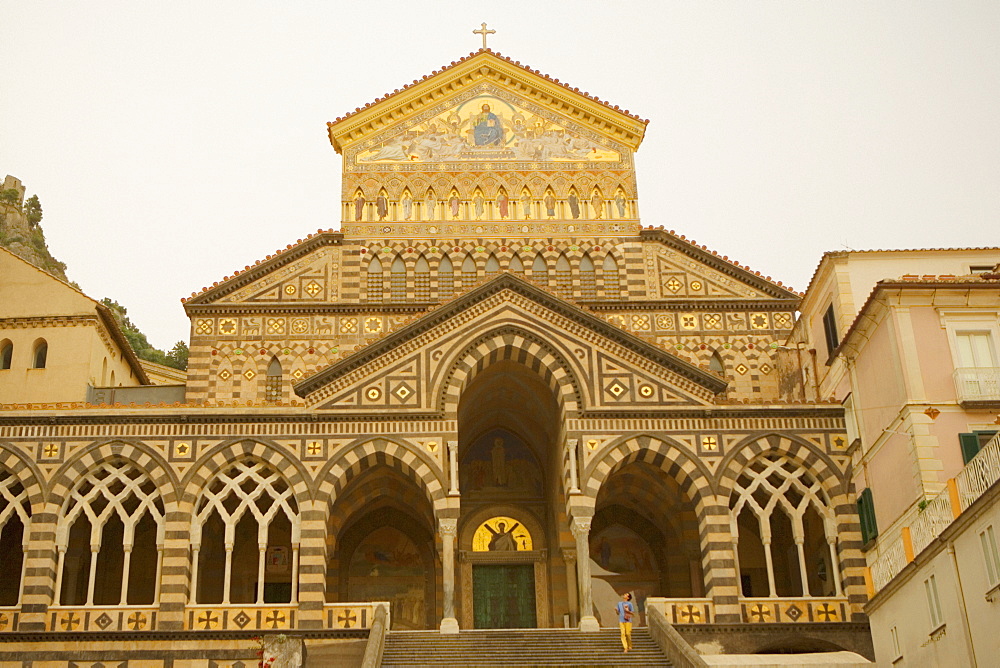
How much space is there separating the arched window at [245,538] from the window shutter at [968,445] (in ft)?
54.1

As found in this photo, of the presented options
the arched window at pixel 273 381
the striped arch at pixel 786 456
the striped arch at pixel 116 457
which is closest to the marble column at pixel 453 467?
the striped arch at pixel 786 456

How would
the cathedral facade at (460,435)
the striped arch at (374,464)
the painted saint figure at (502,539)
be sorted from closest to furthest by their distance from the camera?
the cathedral facade at (460,435) → the striped arch at (374,464) → the painted saint figure at (502,539)

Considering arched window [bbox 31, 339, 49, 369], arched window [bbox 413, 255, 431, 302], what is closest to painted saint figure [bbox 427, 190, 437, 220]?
arched window [bbox 413, 255, 431, 302]

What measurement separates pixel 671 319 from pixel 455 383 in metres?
9.74

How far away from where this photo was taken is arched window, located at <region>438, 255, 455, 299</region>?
3931 cm

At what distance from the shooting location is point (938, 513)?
970 inches

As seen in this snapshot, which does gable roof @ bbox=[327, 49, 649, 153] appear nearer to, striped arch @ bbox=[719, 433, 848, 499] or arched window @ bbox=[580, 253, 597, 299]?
arched window @ bbox=[580, 253, 597, 299]

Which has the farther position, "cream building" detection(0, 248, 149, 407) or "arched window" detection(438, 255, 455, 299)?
"arched window" detection(438, 255, 455, 299)

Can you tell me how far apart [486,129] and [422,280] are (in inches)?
246

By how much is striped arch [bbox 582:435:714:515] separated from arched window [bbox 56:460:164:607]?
1143cm

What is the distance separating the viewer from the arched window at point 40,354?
3853 centimetres

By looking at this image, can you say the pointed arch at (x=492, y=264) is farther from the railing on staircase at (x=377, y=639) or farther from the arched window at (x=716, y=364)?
the railing on staircase at (x=377, y=639)

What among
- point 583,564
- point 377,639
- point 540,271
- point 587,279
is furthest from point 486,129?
point 377,639

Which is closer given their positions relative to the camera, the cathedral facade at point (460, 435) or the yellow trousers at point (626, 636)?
the yellow trousers at point (626, 636)
